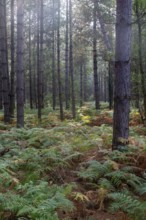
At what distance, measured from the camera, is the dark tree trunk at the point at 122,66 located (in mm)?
6480

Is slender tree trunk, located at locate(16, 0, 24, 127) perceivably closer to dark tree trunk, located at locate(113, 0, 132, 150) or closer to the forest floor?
the forest floor

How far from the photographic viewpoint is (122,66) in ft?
21.4

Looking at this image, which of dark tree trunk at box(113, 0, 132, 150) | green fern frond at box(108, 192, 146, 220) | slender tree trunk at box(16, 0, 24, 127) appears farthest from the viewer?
slender tree trunk at box(16, 0, 24, 127)

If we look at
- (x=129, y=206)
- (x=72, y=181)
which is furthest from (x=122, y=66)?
(x=129, y=206)

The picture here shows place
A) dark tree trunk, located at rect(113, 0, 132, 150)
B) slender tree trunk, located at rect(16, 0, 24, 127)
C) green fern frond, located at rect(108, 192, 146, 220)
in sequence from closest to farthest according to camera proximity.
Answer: green fern frond, located at rect(108, 192, 146, 220) < dark tree trunk, located at rect(113, 0, 132, 150) < slender tree trunk, located at rect(16, 0, 24, 127)

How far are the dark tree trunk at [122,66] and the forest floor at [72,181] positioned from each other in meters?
0.58

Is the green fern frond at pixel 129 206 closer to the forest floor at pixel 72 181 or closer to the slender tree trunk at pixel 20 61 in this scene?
the forest floor at pixel 72 181

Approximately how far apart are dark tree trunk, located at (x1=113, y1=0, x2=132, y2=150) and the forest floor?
582 millimetres

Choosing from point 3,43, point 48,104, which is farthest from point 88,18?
point 48,104

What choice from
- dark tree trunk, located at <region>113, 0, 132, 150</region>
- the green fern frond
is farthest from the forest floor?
dark tree trunk, located at <region>113, 0, 132, 150</region>

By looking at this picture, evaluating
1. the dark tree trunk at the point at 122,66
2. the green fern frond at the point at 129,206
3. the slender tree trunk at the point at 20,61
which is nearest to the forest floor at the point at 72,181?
the green fern frond at the point at 129,206

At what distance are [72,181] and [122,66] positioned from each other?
9.00 ft

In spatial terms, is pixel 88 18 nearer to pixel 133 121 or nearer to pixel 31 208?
pixel 133 121

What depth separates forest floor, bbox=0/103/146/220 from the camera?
14.4 ft
